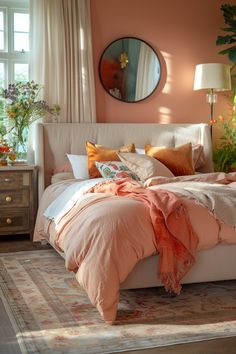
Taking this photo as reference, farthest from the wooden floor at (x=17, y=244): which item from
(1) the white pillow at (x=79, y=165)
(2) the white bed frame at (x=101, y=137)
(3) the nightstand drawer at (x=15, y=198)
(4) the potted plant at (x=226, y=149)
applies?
(4) the potted plant at (x=226, y=149)

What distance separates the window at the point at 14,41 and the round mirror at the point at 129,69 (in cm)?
82

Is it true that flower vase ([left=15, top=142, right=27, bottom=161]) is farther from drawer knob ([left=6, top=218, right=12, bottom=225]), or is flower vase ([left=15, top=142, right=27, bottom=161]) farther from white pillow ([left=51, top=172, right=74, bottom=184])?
drawer knob ([left=6, top=218, right=12, bottom=225])

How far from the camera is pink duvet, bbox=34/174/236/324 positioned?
3207 millimetres

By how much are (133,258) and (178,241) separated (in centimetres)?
32

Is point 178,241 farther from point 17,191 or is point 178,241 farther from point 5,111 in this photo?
point 5,111

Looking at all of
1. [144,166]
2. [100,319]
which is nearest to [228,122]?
[144,166]

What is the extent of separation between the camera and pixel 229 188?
396cm

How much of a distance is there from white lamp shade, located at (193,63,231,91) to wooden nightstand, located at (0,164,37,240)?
2023mm

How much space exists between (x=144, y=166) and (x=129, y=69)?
1495 mm

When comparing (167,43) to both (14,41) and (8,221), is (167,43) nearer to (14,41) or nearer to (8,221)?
(14,41)

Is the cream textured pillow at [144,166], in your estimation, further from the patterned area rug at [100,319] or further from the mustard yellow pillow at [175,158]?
the patterned area rug at [100,319]

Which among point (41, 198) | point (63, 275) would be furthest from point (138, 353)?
point (41, 198)

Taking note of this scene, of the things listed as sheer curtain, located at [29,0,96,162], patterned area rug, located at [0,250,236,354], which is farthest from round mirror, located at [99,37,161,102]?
patterned area rug, located at [0,250,236,354]

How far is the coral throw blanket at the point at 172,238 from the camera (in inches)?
133
